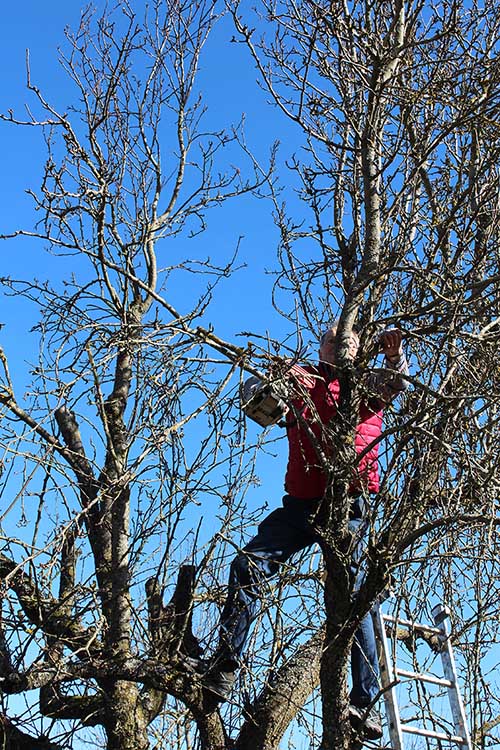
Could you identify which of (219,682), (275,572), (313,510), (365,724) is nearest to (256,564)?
(275,572)

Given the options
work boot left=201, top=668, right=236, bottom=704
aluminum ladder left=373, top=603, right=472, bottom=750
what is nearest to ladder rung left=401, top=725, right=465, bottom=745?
aluminum ladder left=373, top=603, right=472, bottom=750

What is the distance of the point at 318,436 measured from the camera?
15.6 feet

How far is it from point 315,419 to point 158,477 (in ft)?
3.36

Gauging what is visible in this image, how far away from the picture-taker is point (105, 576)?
5.42 m

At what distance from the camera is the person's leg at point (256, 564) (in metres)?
4.51

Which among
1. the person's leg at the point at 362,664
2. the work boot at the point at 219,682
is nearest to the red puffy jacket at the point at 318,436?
the person's leg at the point at 362,664

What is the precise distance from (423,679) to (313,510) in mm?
1194

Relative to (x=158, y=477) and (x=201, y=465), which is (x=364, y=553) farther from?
(x=158, y=477)

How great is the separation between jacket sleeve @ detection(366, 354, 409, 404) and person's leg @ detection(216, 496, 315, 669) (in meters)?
0.71

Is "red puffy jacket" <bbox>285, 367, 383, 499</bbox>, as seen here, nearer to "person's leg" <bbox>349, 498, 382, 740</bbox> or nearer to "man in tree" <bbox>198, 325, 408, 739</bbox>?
"man in tree" <bbox>198, 325, 408, 739</bbox>

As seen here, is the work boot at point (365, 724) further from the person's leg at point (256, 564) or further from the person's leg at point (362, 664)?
the person's leg at point (256, 564)

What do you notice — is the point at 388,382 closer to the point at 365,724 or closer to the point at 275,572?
the point at 275,572

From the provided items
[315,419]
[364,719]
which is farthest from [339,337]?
[364,719]

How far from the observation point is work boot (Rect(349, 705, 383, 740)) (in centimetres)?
415
